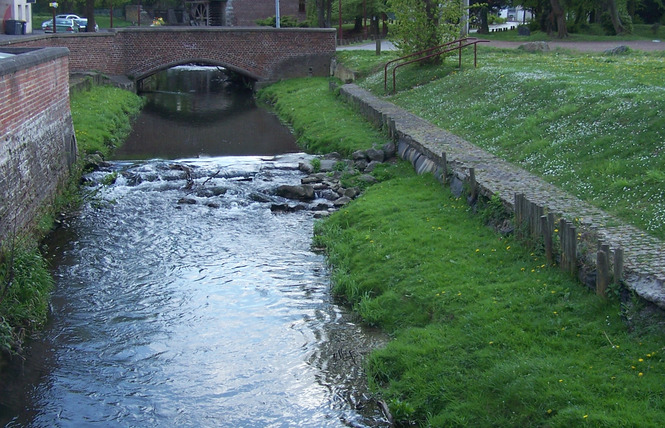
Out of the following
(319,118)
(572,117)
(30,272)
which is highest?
(572,117)

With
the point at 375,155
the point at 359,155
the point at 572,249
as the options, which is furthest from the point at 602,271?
the point at 359,155

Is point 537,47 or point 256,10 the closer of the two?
point 537,47

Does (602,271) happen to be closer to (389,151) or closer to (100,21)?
(389,151)

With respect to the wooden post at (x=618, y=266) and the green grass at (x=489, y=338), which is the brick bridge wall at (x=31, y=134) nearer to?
the green grass at (x=489, y=338)

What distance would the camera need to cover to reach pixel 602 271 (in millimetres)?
8617

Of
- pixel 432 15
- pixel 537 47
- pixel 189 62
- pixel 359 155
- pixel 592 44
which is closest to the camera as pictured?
pixel 359 155

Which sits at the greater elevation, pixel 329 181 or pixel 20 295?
pixel 329 181

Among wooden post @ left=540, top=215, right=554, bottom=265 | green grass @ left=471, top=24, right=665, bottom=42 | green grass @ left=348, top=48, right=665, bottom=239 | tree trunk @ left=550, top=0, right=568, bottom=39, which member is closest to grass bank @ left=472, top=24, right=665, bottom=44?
green grass @ left=471, top=24, right=665, bottom=42

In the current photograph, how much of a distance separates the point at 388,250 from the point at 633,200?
145 inches

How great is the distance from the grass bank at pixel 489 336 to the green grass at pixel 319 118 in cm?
869

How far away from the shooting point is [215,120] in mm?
30703

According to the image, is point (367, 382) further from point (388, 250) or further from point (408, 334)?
point (388, 250)

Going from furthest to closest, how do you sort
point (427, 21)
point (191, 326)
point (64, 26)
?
point (64, 26), point (427, 21), point (191, 326)

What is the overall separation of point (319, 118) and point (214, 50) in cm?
1418
